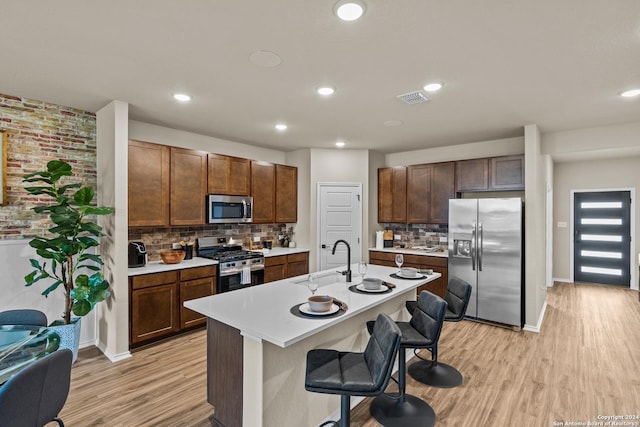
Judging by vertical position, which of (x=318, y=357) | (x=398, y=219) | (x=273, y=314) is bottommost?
(x=318, y=357)

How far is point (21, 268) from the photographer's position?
320 centimetres

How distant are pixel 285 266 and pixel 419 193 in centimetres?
254

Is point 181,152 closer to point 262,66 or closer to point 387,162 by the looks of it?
point 262,66

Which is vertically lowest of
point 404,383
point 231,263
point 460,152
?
point 404,383

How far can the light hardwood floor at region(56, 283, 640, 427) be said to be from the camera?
2430mm

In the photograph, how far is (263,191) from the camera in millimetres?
5258

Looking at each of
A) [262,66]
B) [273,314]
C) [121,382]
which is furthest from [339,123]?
[121,382]

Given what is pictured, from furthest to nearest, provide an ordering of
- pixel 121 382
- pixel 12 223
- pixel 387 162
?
1. pixel 387 162
2. pixel 12 223
3. pixel 121 382

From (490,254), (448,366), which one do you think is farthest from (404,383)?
(490,254)

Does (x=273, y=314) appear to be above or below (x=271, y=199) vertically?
below

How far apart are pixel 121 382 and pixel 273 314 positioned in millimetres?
1897

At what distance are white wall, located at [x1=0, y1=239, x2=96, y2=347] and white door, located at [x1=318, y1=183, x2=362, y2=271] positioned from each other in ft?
11.7

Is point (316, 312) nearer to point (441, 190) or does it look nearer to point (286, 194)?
point (286, 194)

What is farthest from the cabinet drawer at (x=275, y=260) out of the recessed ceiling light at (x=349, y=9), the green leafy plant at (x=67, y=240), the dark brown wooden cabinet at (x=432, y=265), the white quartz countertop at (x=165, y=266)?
the recessed ceiling light at (x=349, y=9)
